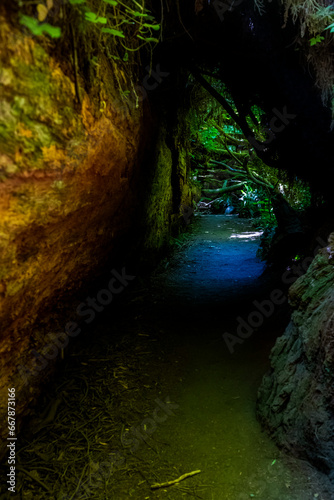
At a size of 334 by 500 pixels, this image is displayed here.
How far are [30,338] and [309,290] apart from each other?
9.37ft

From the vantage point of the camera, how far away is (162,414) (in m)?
3.81

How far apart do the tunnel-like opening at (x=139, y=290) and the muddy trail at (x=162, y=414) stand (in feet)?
0.06

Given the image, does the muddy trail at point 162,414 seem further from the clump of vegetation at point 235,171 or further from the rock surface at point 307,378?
the clump of vegetation at point 235,171

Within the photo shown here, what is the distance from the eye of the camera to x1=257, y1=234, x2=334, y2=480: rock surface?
8.84 feet

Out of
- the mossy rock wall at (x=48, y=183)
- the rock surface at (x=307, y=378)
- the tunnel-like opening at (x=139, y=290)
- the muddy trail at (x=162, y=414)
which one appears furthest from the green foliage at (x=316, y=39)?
the muddy trail at (x=162, y=414)

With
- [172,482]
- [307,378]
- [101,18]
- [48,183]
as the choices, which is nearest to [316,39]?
[101,18]

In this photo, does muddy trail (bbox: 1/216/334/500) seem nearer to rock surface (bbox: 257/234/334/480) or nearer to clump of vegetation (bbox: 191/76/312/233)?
rock surface (bbox: 257/234/334/480)

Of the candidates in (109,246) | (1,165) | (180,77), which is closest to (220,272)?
(109,246)

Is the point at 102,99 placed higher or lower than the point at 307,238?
higher

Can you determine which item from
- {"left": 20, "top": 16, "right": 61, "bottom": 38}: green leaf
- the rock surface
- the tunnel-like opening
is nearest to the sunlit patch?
the tunnel-like opening

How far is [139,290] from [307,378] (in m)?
3.91

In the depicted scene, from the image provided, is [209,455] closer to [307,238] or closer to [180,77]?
[307,238]

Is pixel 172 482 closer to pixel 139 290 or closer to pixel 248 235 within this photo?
pixel 139 290

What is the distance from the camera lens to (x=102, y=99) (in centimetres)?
321
